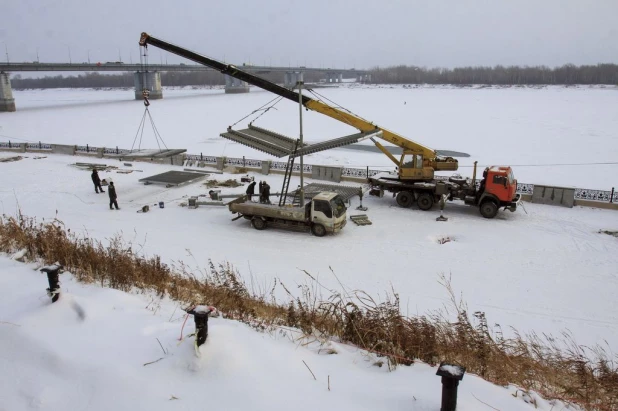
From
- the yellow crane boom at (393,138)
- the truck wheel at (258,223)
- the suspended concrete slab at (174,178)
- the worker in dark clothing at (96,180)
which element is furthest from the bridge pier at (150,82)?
the truck wheel at (258,223)

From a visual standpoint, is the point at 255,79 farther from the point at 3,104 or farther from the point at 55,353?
the point at 3,104

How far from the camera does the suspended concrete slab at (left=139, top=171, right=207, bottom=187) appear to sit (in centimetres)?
2184

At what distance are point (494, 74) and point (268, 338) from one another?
196161mm

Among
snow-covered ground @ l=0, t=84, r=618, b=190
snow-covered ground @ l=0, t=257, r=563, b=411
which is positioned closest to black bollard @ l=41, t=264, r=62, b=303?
snow-covered ground @ l=0, t=257, r=563, b=411

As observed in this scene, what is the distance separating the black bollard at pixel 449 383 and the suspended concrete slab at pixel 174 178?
19.7 meters

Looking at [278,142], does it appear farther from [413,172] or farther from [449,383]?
[449,383]

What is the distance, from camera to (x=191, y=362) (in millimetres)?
4355

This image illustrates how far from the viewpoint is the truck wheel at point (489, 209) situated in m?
16.4

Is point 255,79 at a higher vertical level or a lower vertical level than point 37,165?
higher

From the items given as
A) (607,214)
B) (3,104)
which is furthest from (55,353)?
(3,104)

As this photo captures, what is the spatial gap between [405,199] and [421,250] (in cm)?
514

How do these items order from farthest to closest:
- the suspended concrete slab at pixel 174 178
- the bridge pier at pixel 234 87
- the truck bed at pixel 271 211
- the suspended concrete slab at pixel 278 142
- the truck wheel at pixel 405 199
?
the bridge pier at pixel 234 87, the suspended concrete slab at pixel 174 178, the truck wheel at pixel 405 199, the suspended concrete slab at pixel 278 142, the truck bed at pixel 271 211

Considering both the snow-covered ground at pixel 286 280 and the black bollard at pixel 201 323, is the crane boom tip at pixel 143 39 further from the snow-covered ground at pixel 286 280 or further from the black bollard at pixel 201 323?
the black bollard at pixel 201 323

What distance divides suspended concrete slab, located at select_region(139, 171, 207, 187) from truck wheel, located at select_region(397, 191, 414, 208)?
10768 mm
